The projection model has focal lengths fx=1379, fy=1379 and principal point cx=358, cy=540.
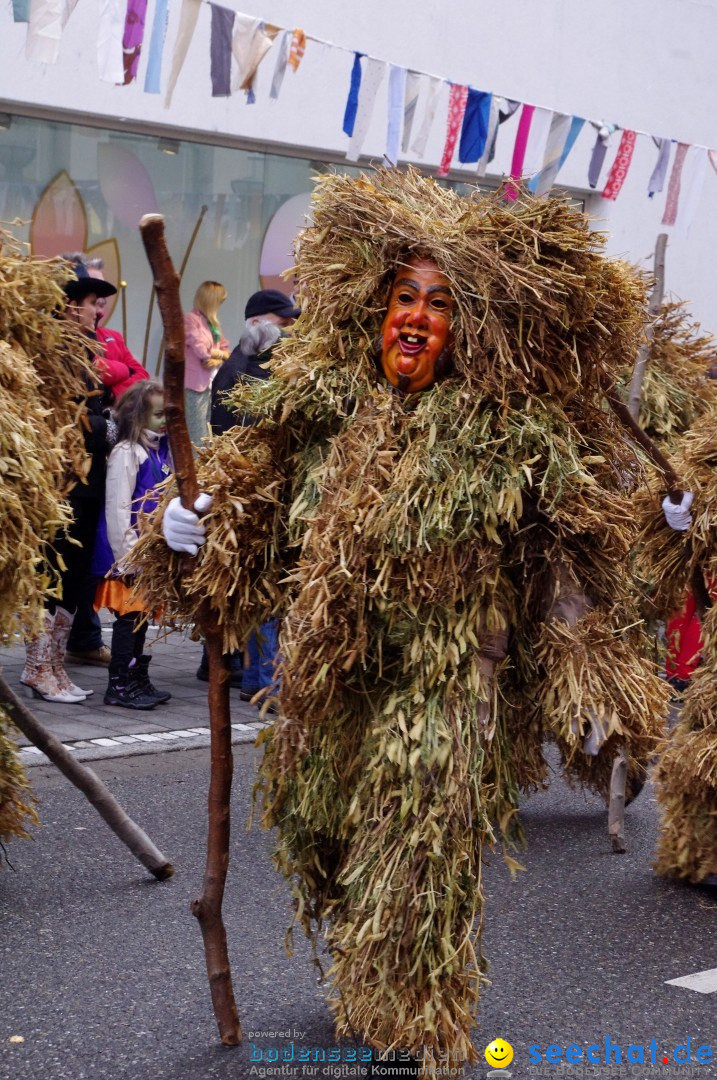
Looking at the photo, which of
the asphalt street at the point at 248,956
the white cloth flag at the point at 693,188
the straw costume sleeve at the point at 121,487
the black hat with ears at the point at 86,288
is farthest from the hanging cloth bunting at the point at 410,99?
the asphalt street at the point at 248,956

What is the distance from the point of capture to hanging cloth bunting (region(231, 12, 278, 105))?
317 inches

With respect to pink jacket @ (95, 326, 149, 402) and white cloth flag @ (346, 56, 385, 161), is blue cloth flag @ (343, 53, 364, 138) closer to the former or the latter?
white cloth flag @ (346, 56, 385, 161)

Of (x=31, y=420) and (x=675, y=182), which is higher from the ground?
(x=675, y=182)

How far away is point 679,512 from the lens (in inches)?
195

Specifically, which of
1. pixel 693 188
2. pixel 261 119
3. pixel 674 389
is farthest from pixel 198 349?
pixel 674 389

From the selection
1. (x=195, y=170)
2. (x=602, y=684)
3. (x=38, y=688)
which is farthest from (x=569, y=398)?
(x=195, y=170)

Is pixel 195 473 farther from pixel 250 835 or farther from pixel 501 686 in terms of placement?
pixel 250 835

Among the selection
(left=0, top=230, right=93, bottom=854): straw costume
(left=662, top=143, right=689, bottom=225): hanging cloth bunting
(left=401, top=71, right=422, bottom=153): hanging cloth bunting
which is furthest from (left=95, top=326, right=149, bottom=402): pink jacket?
(left=662, top=143, right=689, bottom=225): hanging cloth bunting

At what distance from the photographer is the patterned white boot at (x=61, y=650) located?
7.21 m

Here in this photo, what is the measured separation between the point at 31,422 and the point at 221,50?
187 inches

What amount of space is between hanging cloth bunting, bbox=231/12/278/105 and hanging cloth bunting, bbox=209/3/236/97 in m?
0.06

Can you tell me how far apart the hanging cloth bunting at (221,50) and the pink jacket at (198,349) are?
105 inches

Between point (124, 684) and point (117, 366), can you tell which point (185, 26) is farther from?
point (124, 684)

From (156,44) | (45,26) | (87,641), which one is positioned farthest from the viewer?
(87,641)
